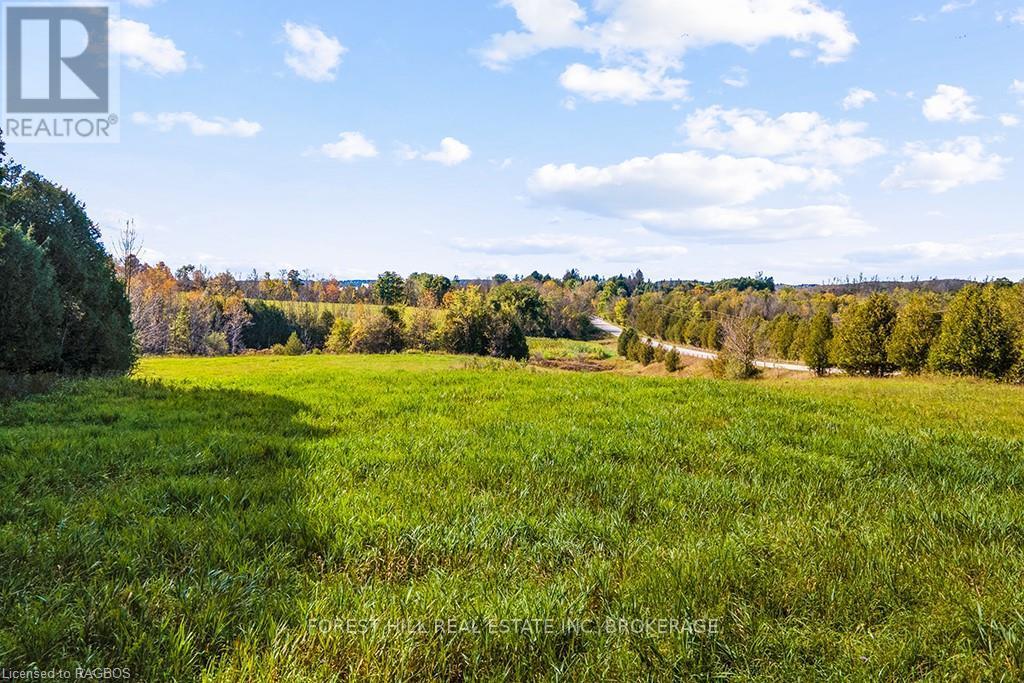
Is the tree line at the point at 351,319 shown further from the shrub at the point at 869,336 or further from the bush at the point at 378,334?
the shrub at the point at 869,336

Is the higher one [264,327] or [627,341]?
[627,341]

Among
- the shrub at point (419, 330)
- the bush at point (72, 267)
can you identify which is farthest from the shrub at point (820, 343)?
the bush at point (72, 267)

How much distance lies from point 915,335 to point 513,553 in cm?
3580

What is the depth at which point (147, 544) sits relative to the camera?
136 inches

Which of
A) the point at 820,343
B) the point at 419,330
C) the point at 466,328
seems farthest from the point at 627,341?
the point at 419,330

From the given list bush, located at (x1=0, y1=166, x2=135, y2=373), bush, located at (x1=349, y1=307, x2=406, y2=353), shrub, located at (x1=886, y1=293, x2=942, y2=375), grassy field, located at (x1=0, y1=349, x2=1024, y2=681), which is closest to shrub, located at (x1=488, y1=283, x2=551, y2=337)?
bush, located at (x1=349, y1=307, x2=406, y2=353)

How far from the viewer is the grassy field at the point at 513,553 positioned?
2406mm

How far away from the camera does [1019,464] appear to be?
5.82 meters

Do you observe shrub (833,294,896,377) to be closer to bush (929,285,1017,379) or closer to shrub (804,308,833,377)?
bush (929,285,1017,379)

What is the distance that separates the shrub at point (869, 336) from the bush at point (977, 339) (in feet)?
14.6

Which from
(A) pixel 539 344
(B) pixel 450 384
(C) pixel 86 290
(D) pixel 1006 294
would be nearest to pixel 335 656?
(B) pixel 450 384

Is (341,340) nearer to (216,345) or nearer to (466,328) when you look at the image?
(216,345)

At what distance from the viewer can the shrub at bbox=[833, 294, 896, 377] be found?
106ft

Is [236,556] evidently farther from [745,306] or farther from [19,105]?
[745,306]
